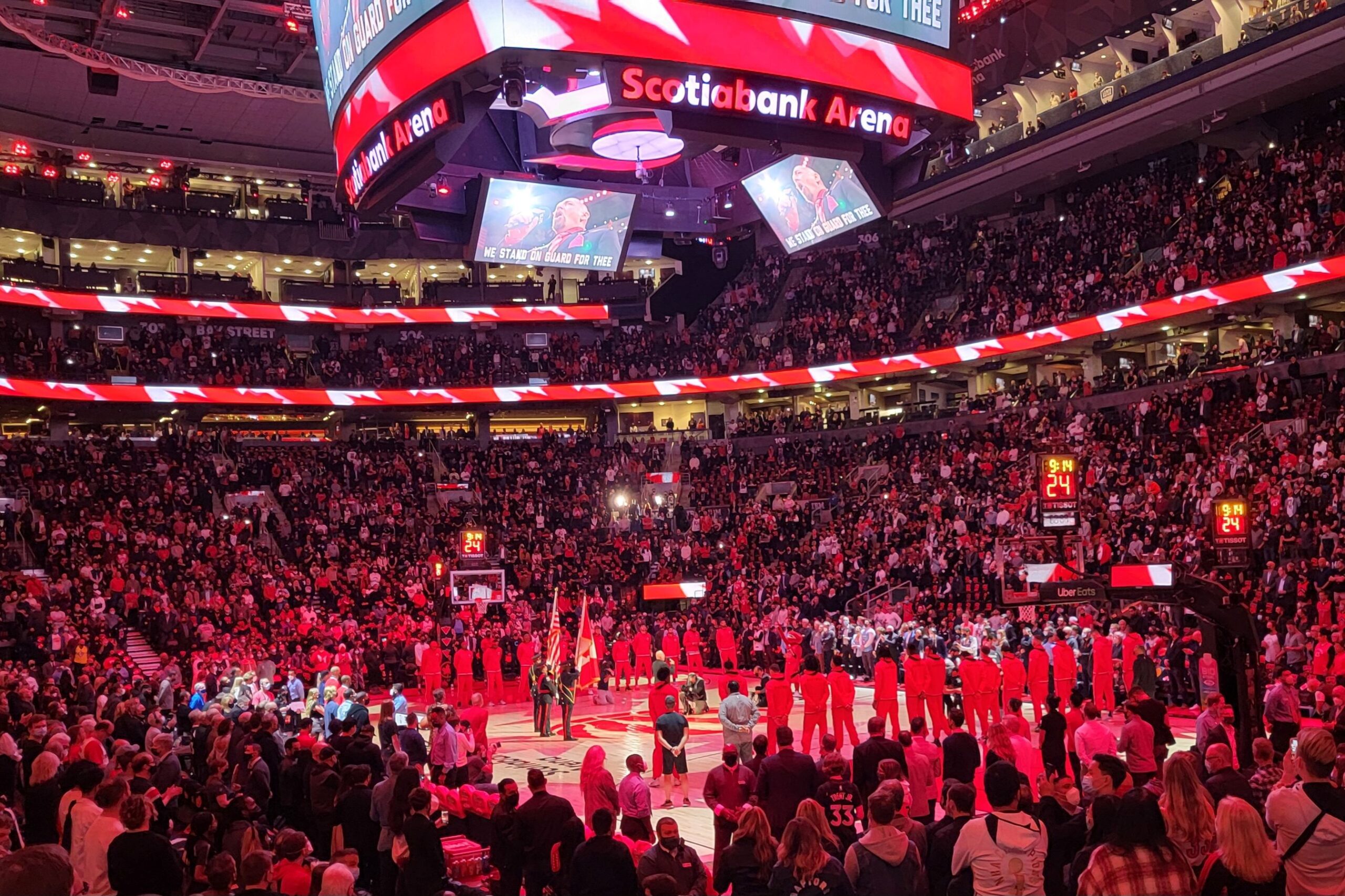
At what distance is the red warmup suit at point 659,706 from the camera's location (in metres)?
15.3

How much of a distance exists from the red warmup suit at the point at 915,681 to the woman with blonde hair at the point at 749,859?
11075 millimetres

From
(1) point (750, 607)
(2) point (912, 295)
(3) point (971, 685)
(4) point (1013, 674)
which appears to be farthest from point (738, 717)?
(2) point (912, 295)

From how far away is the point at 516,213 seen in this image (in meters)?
15.6

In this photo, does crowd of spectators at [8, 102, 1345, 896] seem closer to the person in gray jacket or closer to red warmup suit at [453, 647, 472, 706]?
red warmup suit at [453, 647, 472, 706]

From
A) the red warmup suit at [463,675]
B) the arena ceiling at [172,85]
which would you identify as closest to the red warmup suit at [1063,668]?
the red warmup suit at [463,675]

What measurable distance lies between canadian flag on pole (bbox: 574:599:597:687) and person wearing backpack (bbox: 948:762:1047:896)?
62.3 feet

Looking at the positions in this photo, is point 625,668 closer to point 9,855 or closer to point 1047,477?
point 1047,477

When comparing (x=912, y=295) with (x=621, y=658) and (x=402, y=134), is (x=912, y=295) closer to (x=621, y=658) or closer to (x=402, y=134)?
(x=621, y=658)

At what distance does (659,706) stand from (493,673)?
11059 mm

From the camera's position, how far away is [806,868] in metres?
6.76

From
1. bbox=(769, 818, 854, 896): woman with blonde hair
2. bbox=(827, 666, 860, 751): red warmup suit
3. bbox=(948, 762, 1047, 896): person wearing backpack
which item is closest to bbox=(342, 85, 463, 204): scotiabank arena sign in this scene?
bbox=(769, 818, 854, 896): woman with blonde hair

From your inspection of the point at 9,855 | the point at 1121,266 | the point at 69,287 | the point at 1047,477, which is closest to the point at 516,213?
the point at 1047,477

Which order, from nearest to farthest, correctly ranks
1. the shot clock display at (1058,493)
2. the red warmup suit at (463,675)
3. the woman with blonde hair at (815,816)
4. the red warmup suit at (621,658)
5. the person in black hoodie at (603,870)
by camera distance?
the woman with blonde hair at (815,816)
the person in black hoodie at (603,870)
the shot clock display at (1058,493)
the red warmup suit at (463,675)
the red warmup suit at (621,658)

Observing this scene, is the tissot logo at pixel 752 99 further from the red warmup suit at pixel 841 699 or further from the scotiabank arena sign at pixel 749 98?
the red warmup suit at pixel 841 699
